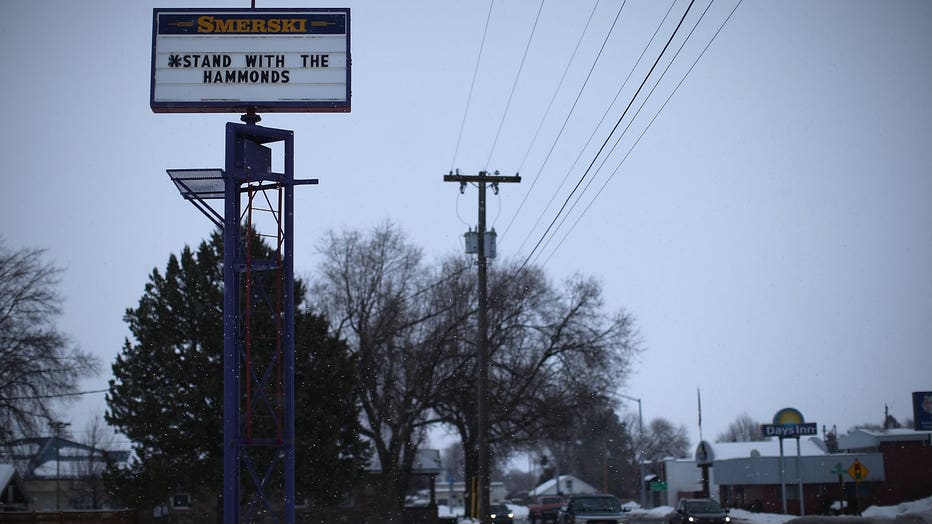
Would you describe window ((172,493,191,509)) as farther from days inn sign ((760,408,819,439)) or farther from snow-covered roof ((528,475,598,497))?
snow-covered roof ((528,475,598,497))

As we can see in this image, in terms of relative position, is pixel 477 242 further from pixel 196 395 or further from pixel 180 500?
pixel 180 500

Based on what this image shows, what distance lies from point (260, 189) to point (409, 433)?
28924 millimetres

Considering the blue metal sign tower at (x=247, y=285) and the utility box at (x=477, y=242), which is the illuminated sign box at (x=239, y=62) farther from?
the utility box at (x=477, y=242)

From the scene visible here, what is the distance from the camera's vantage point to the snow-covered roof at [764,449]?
68312 millimetres

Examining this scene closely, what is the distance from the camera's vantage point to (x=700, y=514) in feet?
114

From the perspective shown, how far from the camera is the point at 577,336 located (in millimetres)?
45156

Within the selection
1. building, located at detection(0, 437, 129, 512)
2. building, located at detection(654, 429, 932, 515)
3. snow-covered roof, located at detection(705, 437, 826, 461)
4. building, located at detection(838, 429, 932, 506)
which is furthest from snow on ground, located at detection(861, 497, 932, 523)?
building, located at detection(0, 437, 129, 512)

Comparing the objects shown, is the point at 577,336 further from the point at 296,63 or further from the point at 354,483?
the point at 296,63

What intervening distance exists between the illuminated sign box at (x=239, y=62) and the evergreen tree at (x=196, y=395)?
65.5 feet

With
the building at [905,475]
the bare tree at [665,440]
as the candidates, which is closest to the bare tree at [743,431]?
the bare tree at [665,440]

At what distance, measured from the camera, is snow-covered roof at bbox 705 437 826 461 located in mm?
68312

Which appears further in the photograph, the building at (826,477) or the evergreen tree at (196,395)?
the building at (826,477)

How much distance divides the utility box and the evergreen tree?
10172 mm

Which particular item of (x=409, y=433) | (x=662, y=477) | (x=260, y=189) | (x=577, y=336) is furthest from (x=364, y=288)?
(x=260, y=189)
